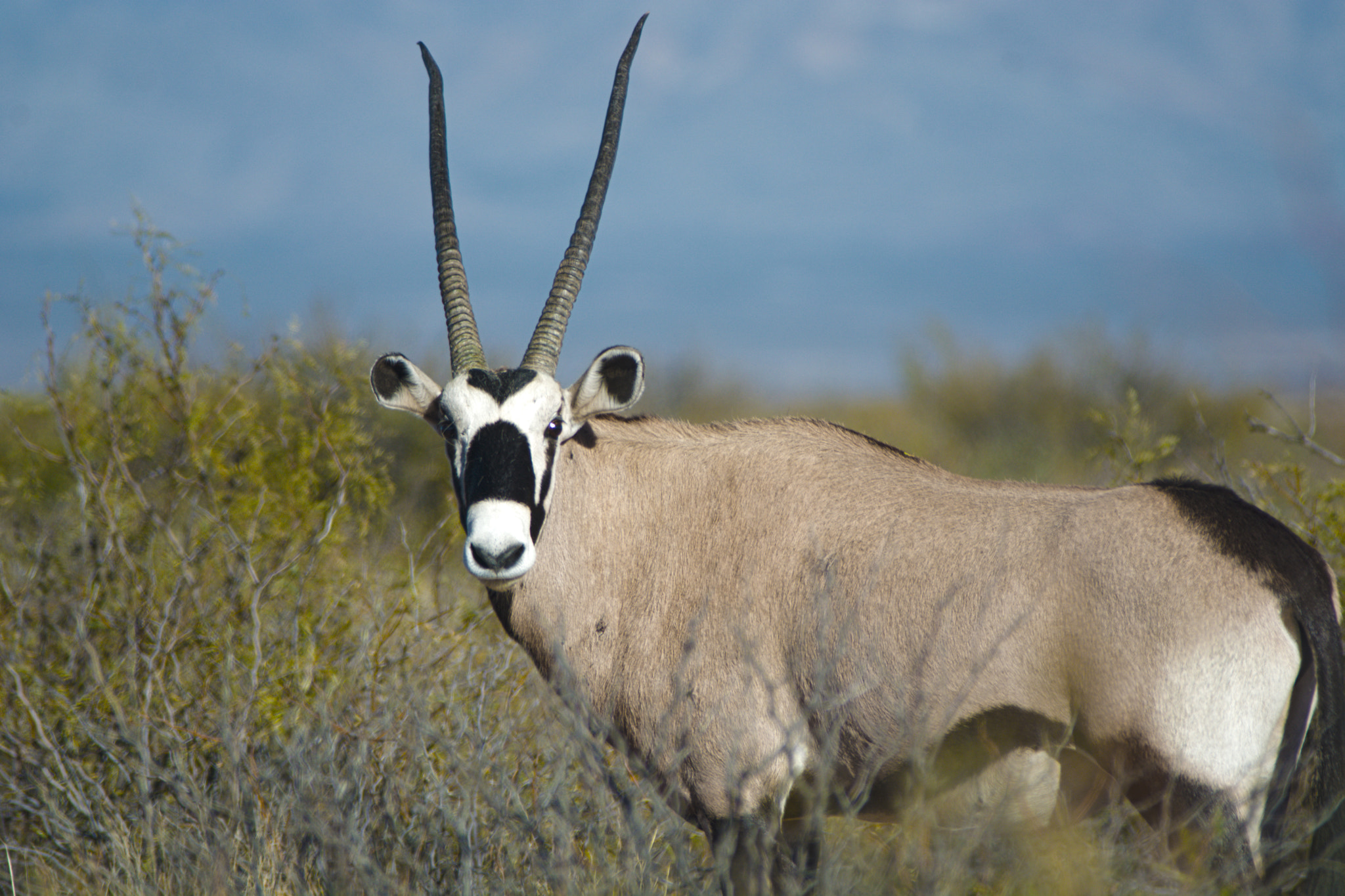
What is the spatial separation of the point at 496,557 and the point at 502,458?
0.41 metres

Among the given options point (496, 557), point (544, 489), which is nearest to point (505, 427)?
point (544, 489)

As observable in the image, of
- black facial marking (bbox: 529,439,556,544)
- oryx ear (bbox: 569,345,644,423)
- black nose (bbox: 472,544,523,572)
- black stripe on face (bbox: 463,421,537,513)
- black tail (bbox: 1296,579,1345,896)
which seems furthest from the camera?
oryx ear (bbox: 569,345,644,423)

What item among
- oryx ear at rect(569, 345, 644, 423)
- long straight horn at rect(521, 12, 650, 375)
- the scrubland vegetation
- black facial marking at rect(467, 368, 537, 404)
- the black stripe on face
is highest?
long straight horn at rect(521, 12, 650, 375)

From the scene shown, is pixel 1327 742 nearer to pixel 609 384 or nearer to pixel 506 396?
pixel 609 384

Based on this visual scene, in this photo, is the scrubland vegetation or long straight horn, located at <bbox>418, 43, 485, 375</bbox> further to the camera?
long straight horn, located at <bbox>418, 43, 485, 375</bbox>

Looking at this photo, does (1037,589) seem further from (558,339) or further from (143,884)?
(143,884)

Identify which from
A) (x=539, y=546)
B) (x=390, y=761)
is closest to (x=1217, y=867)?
(x=539, y=546)

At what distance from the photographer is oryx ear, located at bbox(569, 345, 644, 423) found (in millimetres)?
3914

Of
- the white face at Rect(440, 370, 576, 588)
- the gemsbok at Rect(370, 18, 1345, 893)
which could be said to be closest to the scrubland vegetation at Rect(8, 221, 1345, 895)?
the gemsbok at Rect(370, 18, 1345, 893)

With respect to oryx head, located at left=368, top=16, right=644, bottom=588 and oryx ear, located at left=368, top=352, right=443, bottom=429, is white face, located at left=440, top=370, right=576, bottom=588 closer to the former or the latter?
oryx head, located at left=368, top=16, right=644, bottom=588

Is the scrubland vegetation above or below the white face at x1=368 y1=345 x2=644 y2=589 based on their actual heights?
below

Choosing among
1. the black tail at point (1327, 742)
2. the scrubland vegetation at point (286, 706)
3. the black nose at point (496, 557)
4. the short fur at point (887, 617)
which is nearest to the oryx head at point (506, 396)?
the black nose at point (496, 557)

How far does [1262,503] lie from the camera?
589 centimetres

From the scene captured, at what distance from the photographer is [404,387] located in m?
4.06
